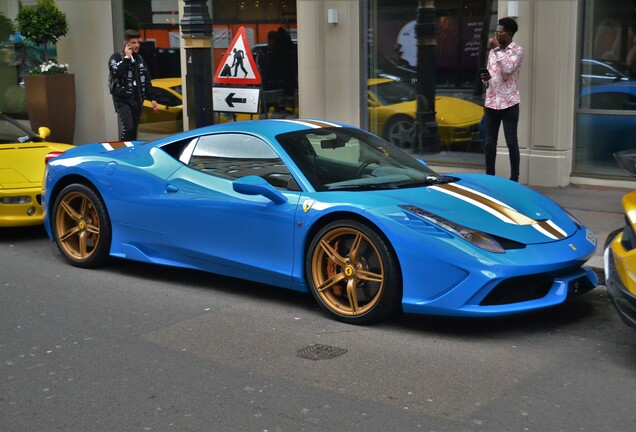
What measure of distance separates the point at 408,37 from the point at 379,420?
9329 mm

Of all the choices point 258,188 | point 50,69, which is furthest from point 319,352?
point 50,69

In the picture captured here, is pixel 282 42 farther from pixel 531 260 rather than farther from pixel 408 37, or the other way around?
pixel 531 260

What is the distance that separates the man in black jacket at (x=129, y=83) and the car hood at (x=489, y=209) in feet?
21.1

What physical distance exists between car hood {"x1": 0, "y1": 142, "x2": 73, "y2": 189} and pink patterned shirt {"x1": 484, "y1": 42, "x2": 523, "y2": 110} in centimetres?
495

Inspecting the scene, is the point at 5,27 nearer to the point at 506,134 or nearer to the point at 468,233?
the point at 506,134

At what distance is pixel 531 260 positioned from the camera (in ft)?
19.3

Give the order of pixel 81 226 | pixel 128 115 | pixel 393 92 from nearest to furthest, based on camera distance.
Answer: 1. pixel 81 226
2. pixel 128 115
3. pixel 393 92

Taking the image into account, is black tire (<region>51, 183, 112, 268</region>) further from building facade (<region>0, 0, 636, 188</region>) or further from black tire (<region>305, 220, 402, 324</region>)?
building facade (<region>0, 0, 636, 188</region>)

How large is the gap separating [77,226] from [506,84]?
526 centimetres

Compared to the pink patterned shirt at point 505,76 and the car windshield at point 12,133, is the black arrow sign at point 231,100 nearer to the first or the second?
the car windshield at point 12,133

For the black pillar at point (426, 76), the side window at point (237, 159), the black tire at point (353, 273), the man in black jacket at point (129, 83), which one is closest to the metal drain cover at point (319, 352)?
the black tire at point (353, 273)

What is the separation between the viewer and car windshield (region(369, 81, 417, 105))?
13.3 metres

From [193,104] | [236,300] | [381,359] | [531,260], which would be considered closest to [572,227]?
[531,260]

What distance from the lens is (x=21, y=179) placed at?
9438 millimetres
